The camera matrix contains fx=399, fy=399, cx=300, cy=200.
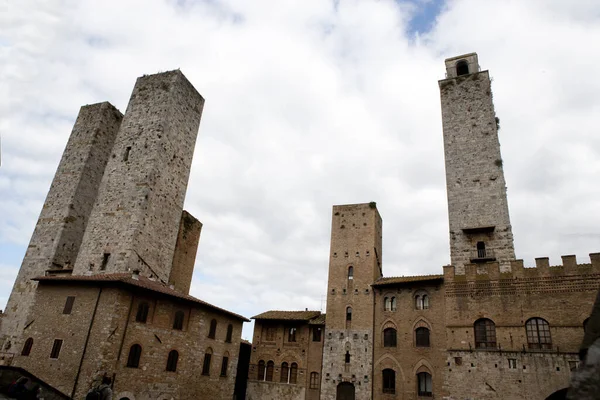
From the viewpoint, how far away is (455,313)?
24.2 meters

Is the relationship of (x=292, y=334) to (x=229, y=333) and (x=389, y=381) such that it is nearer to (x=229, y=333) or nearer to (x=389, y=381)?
(x=229, y=333)

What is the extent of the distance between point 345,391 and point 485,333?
9.99 metres

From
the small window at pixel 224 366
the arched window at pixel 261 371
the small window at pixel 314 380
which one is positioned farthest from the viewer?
the arched window at pixel 261 371

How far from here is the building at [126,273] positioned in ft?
67.6

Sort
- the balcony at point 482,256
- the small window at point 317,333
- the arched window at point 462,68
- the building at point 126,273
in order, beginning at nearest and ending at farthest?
1. the building at point 126,273
2. the balcony at point 482,256
3. the small window at point 317,333
4. the arched window at point 462,68

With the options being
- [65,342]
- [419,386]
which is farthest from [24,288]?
[419,386]

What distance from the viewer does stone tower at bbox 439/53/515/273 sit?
83.7 feet

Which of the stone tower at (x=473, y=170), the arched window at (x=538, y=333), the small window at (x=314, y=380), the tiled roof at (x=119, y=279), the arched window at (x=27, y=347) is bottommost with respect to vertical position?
the small window at (x=314, y=380)

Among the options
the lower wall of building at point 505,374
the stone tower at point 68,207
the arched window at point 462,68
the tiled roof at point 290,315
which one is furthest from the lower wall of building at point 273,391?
the arched window at point 462,68

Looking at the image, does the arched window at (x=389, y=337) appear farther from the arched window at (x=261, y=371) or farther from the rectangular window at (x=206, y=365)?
the rectangular window at (x=206, y=365)

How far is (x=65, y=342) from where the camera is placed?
2048 cm

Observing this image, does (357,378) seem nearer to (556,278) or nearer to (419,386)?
(419,386)

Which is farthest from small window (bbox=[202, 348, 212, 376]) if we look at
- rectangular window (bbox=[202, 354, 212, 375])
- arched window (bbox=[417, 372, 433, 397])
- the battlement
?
the battlement

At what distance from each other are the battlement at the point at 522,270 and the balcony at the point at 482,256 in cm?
66
